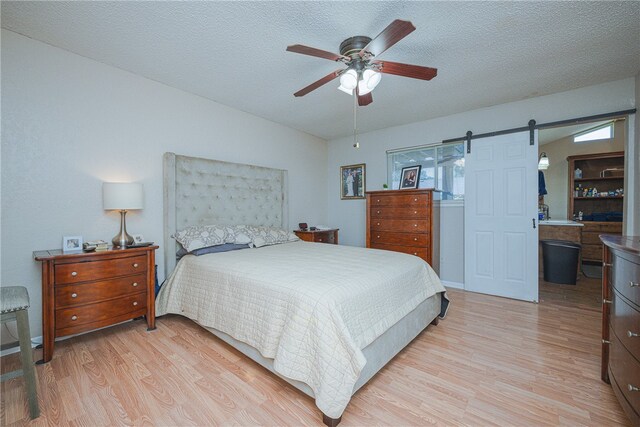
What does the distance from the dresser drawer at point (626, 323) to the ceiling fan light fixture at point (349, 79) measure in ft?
6.93

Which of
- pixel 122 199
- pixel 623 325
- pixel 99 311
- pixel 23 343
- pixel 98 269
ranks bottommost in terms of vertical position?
pixel 99 311

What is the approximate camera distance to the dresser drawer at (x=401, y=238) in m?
3.60

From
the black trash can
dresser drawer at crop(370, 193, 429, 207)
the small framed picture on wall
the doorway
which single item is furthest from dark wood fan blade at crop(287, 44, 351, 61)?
the doorway

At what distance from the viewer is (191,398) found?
5.29ft

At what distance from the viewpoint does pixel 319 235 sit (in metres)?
→ 4.42

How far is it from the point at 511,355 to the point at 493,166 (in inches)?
97.7

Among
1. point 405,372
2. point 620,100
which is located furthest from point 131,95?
point 620,100

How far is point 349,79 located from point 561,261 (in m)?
4.48

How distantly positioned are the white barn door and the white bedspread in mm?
1590

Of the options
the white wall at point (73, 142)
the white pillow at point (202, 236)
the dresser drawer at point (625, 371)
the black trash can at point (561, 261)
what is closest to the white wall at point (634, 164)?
the black trash can at point (561, 261)

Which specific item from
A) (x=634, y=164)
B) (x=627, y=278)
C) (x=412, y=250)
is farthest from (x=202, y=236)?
(x=634, y=164)

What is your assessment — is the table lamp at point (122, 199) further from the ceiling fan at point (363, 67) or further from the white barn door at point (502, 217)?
the white barn door at point (502, 217)

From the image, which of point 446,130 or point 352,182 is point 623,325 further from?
point 352,182

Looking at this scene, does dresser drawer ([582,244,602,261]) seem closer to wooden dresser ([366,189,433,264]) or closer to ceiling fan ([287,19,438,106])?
wooden dresser ([366,189,433,264])
